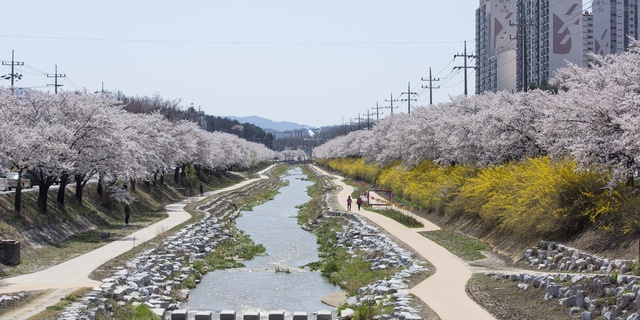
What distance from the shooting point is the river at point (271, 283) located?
2445 centimetres

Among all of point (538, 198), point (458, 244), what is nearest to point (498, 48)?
point (458, 244)

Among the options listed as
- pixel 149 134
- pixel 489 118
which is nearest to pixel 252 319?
pixel 489 118

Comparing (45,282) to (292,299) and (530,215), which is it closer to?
(292,299)

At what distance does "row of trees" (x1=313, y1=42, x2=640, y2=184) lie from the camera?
2245cm

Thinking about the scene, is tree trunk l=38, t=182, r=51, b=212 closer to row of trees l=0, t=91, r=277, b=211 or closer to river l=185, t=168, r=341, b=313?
row of trees l=0, t=91, r=277, b=211

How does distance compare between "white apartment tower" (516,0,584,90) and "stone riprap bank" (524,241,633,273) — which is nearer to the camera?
"stone riprap bank" (524,241,633,273)

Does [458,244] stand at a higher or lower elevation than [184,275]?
higher

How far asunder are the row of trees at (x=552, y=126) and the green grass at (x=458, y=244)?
190 inches

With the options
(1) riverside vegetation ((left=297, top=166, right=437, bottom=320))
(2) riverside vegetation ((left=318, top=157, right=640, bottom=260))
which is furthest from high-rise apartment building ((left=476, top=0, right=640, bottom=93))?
(2) riverside vegetation ((left=318, top=157, right=640, bottom=260))

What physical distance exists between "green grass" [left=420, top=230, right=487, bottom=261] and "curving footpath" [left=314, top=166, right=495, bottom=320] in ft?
1.17

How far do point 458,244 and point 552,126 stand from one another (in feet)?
25.5

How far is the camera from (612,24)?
174 metres

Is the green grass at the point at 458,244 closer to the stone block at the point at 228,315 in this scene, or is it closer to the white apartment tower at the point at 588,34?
the stone block at the point at 228,315

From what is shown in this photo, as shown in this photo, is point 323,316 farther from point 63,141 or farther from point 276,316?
point 63,141
